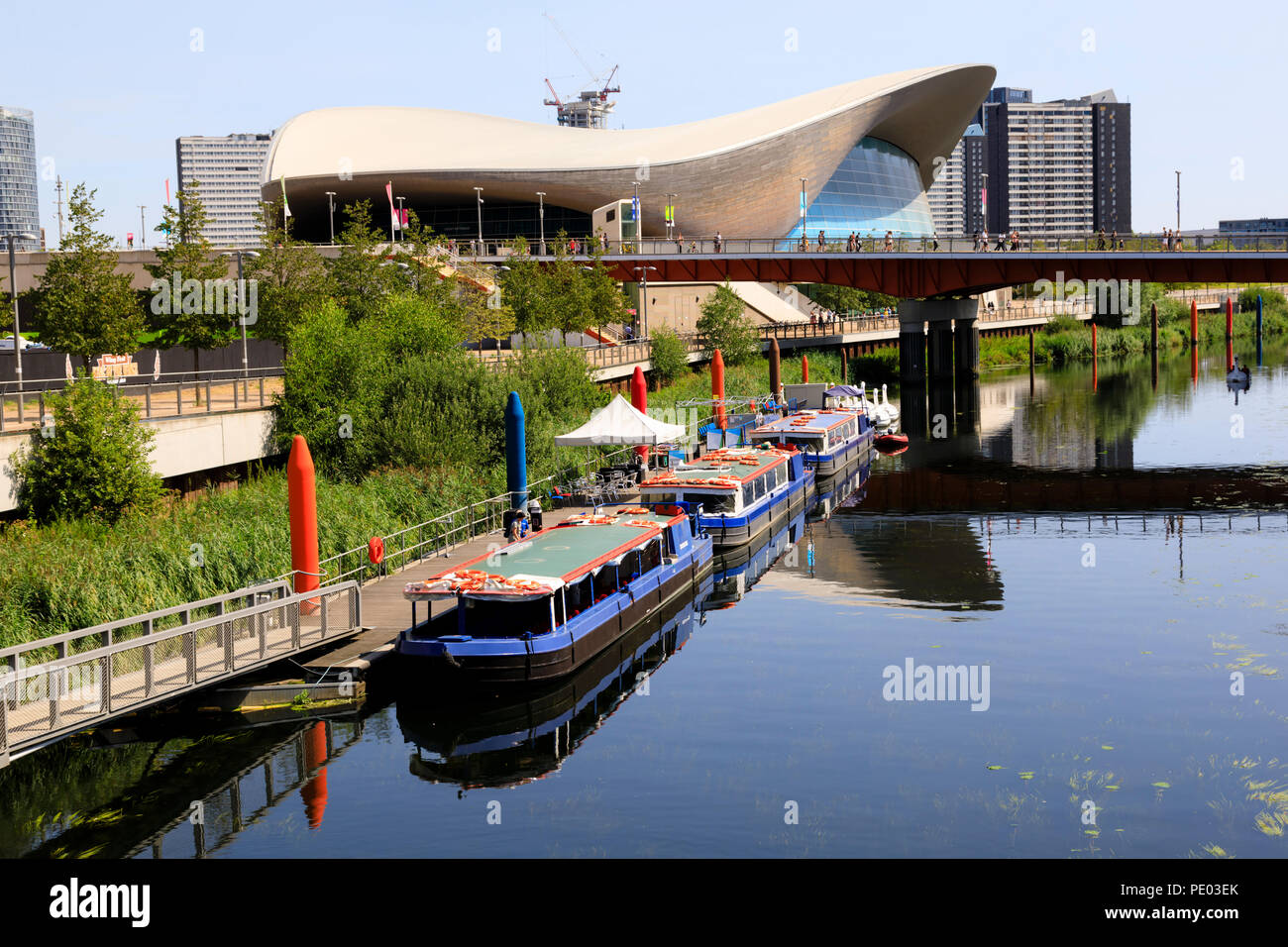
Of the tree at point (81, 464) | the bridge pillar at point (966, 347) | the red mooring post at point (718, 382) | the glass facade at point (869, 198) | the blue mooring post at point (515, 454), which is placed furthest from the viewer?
the glass facade at point (869, 198)

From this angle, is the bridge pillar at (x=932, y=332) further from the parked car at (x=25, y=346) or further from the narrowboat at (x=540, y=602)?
the narrowboat at (x=540, y=602)

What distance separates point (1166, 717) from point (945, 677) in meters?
4.09

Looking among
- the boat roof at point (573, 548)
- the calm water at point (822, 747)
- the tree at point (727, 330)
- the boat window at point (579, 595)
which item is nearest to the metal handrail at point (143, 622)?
the calm water at point (822, 747)

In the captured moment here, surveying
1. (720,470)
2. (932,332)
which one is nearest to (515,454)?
(720,470)

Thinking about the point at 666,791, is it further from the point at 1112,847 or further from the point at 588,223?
the point at 588,223

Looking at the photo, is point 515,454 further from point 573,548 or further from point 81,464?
point 81,464

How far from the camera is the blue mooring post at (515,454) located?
37500 mm

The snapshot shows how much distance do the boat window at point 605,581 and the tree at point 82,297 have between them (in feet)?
73.6

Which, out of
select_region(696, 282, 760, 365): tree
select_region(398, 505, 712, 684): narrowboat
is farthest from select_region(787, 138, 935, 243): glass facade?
select_region(398, 505, 712, 684): narrowboat

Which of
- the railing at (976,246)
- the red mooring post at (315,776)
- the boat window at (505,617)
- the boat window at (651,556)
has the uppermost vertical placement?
the railing at (976,246)

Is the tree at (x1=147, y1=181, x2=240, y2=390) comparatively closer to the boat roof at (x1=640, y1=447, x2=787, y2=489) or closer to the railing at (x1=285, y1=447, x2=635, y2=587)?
the railing at (x1=285, y1=447, x2=635, y2=587)

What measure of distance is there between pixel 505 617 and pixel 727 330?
2317 inches

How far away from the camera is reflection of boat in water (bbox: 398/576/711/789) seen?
2208 centimetres

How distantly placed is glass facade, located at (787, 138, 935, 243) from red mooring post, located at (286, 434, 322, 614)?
106394 millimetres
